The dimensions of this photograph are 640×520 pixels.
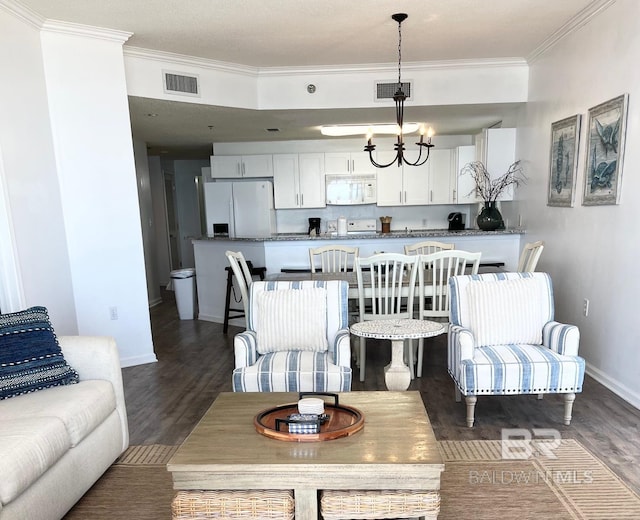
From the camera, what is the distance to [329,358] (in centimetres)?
257

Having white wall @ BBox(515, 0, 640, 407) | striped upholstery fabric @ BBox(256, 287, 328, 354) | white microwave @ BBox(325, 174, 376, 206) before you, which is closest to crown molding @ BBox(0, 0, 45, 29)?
striped upholstery fabric @ BBox(256, 287, 328, 354)

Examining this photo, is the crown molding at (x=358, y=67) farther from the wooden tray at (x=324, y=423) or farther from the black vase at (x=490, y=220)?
the wooden tray at (x=324, y=423)

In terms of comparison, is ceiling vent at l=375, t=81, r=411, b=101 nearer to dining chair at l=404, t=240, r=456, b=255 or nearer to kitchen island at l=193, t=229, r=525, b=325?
kitchen island at l=193, t=229, r=525, b=325

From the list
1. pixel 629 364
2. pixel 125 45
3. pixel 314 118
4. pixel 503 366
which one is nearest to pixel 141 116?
pixel 125 45

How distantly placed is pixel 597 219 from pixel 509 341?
1.33 meters

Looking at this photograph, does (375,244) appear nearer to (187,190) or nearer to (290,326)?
(290,326)

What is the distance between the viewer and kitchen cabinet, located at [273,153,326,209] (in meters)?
6.45

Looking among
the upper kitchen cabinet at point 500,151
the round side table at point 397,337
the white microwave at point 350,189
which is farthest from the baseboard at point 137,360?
the upper kitchen cabinet at point 500,151

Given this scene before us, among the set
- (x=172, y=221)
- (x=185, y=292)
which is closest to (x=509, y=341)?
(x=185, y=292)

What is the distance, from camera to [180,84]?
4098 millimetres

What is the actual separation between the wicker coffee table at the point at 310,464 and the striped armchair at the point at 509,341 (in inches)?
38.8

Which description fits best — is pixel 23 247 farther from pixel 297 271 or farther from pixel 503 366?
pixel 503 366

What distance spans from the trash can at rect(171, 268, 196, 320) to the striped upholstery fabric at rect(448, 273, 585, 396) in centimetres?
374

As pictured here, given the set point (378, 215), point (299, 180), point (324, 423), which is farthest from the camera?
point (378, 215)
